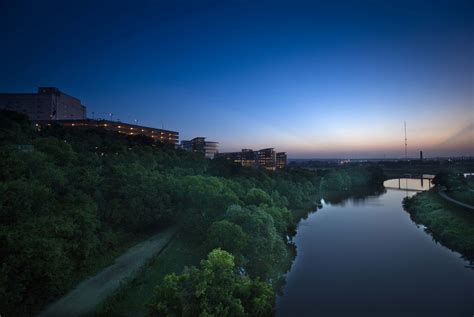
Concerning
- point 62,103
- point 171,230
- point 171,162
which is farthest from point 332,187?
point 62,103

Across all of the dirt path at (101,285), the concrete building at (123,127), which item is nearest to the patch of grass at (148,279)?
the dirt path at (101,285)

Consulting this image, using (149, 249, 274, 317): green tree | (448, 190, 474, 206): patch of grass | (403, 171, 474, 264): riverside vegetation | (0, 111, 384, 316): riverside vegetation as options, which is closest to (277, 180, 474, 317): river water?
(403, 171, 474, 264): riverside vegetation

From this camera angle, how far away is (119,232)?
28.5 meters

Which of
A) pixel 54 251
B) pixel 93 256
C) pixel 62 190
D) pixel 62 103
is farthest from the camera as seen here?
pixel 62 103

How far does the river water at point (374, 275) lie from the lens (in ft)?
76.3

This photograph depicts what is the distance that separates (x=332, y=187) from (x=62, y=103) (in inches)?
4760

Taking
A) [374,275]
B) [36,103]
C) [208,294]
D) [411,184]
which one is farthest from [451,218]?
[36,103]

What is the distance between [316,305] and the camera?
23.7m

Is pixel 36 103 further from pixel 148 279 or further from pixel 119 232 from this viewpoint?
pixel 148 279

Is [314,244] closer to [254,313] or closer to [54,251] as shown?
[254,313]

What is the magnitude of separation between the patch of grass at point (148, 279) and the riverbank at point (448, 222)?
32.0 m

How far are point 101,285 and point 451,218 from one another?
50936 millimetres

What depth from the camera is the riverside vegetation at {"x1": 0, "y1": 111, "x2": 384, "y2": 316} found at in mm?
15727

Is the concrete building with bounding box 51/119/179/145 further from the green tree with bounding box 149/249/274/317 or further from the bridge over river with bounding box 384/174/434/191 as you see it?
the green tree with bounding box 149/249/274/317
